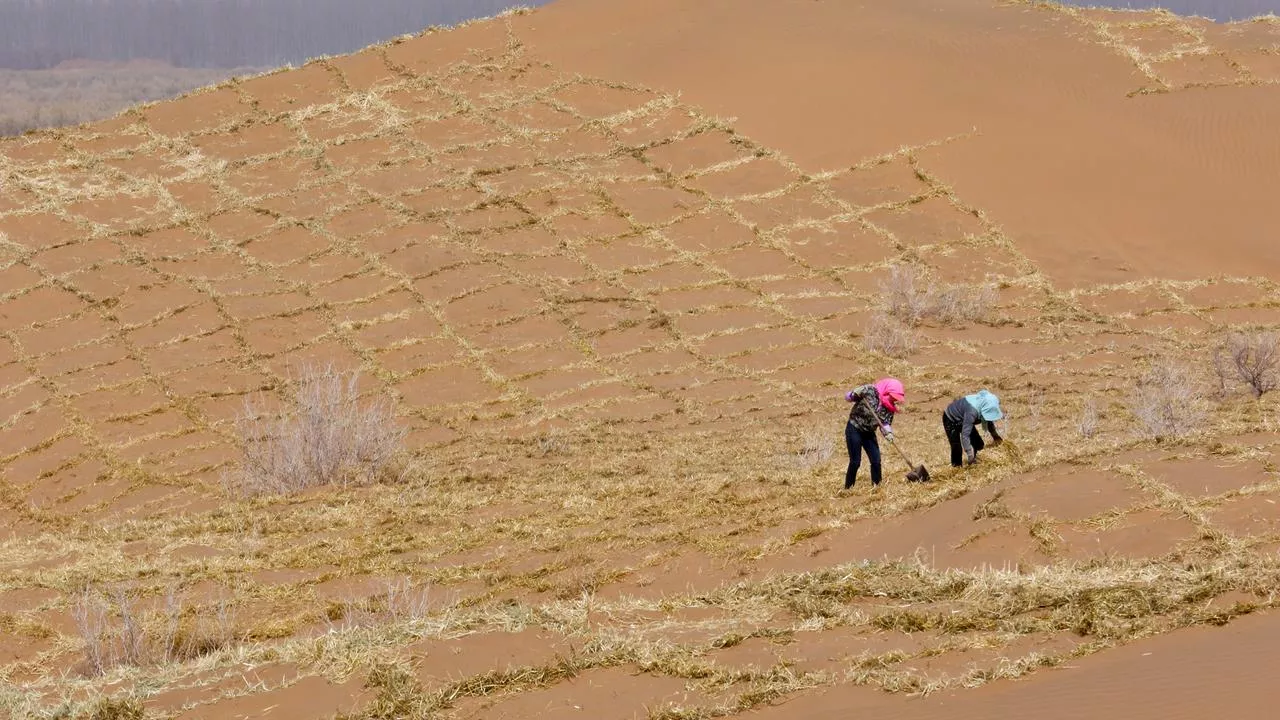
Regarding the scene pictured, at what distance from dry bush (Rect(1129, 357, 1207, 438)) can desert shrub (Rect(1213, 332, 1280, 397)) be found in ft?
2.36

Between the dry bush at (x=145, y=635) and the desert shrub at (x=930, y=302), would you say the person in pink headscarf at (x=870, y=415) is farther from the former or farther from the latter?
the desert shrub at (x=930, y=302)

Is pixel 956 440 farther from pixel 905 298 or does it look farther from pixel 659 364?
pixel 905 298

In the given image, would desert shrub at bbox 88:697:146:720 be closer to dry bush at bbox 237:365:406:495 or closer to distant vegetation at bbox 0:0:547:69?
dry bush at bbox 237:365:406:495

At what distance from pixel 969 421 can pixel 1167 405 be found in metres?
2.59

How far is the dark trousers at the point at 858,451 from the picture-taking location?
1056cm

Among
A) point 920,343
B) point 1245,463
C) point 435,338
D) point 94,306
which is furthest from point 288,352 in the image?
point 1245,463

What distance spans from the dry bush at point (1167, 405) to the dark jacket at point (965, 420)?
4.34 feet

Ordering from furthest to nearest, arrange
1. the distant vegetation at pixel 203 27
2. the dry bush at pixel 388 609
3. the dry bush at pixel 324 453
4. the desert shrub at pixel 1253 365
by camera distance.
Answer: the distant vegetation at pixel 203 27 < the desert shrub at pixel 1253 365 < the dry bush at pixel 324 453 < the dry bush at pixel 388 609

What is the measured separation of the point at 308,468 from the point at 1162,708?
9.35 m

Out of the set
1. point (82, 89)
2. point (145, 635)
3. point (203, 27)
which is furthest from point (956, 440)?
point (203, 27)

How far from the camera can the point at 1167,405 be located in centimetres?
→ 1205

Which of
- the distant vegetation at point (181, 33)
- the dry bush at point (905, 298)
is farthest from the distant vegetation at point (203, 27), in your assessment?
the dry bush at point (905, 298)

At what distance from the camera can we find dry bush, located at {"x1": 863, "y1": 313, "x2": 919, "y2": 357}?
17531mm

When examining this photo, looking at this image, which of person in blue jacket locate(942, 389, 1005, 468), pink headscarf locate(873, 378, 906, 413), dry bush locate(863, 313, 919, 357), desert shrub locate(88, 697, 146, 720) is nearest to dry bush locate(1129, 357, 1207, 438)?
person in blue jacket locate(942, 389, 1005, 468)
